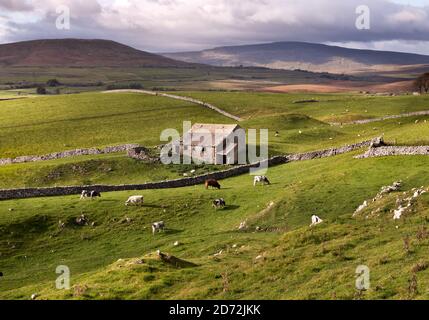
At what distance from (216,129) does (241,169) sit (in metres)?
11.3

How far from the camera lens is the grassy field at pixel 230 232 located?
23516mm

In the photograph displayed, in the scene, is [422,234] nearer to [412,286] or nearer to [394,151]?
[412,286]

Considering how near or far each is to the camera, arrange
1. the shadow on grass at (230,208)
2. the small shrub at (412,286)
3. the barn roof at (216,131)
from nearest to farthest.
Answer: the small shrub at (412,286), the shadow on grass at (230,208), the barn roof at (216,131)

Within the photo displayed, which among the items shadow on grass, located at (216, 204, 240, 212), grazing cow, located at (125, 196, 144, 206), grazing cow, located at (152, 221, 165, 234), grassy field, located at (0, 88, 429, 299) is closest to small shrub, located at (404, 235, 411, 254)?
grassy field, located at (0, 88, 429, 299)

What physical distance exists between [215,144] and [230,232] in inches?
1116

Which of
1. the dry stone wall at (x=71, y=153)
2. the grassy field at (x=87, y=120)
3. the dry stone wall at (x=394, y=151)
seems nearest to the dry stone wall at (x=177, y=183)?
the dry stone wall at (x=394, y=151)

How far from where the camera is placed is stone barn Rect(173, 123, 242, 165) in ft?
216

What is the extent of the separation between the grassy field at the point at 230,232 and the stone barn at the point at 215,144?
367 cm

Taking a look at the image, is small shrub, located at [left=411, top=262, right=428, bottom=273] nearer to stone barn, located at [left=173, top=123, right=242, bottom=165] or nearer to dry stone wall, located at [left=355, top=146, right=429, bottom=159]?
dry stone wall, located at [left=355, top=146, right=429, bottom=159]

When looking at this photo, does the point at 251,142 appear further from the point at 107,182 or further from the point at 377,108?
the point at 377,108

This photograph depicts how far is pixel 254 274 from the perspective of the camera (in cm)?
2464

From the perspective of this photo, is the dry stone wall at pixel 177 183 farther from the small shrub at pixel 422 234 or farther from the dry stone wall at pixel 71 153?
the small shrub at pixel 422 234

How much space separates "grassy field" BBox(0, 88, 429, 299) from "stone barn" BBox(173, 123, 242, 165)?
3671mm

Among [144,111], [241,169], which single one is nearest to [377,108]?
[144,111]
